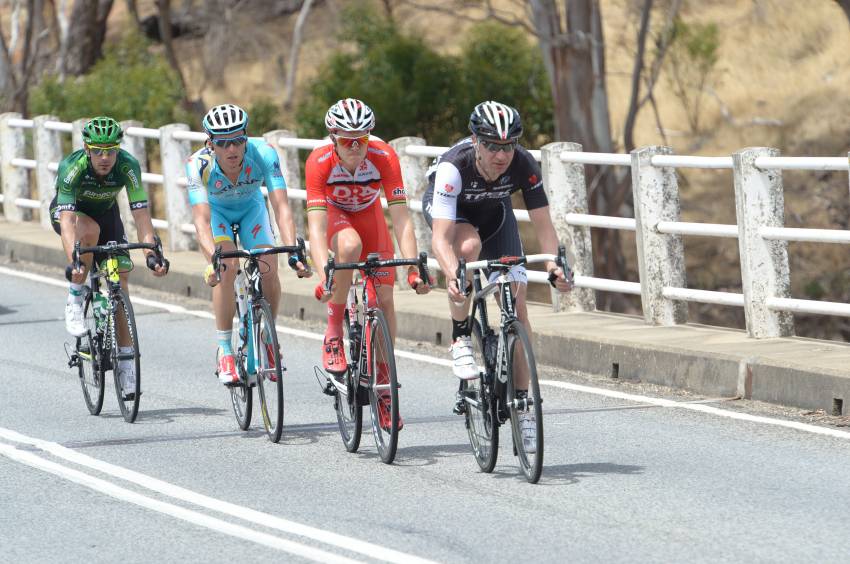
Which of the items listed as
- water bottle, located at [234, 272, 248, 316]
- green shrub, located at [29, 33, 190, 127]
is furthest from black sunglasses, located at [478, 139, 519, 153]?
green shrub, located at [29, 33, 190, 127]

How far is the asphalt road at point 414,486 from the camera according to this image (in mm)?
6953

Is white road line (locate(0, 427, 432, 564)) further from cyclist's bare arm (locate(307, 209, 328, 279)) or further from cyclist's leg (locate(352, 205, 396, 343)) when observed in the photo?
cyclist's leg (locate(352, 205, 396, 343))

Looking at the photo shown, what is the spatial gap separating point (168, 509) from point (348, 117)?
2.41 m

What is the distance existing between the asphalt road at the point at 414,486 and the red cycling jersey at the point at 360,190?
1.24 m

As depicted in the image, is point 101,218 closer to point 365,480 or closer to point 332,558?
point 365,480

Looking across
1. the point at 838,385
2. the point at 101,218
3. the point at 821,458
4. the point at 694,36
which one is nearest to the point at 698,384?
the point at 838,385

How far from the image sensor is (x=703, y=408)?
10320 mm

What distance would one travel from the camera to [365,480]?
834 centimetres

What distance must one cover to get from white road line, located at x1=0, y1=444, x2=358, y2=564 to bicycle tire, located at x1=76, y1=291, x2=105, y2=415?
111 cm

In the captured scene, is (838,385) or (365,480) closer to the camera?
(365,480)

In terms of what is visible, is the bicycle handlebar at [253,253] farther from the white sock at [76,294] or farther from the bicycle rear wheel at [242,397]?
the white sock at [76,294]

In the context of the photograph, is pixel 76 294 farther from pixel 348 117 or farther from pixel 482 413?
pixel 482 413

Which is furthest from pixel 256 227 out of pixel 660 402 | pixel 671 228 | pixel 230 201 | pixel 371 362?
pixel 671 228

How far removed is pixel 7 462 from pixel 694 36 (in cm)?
3698
